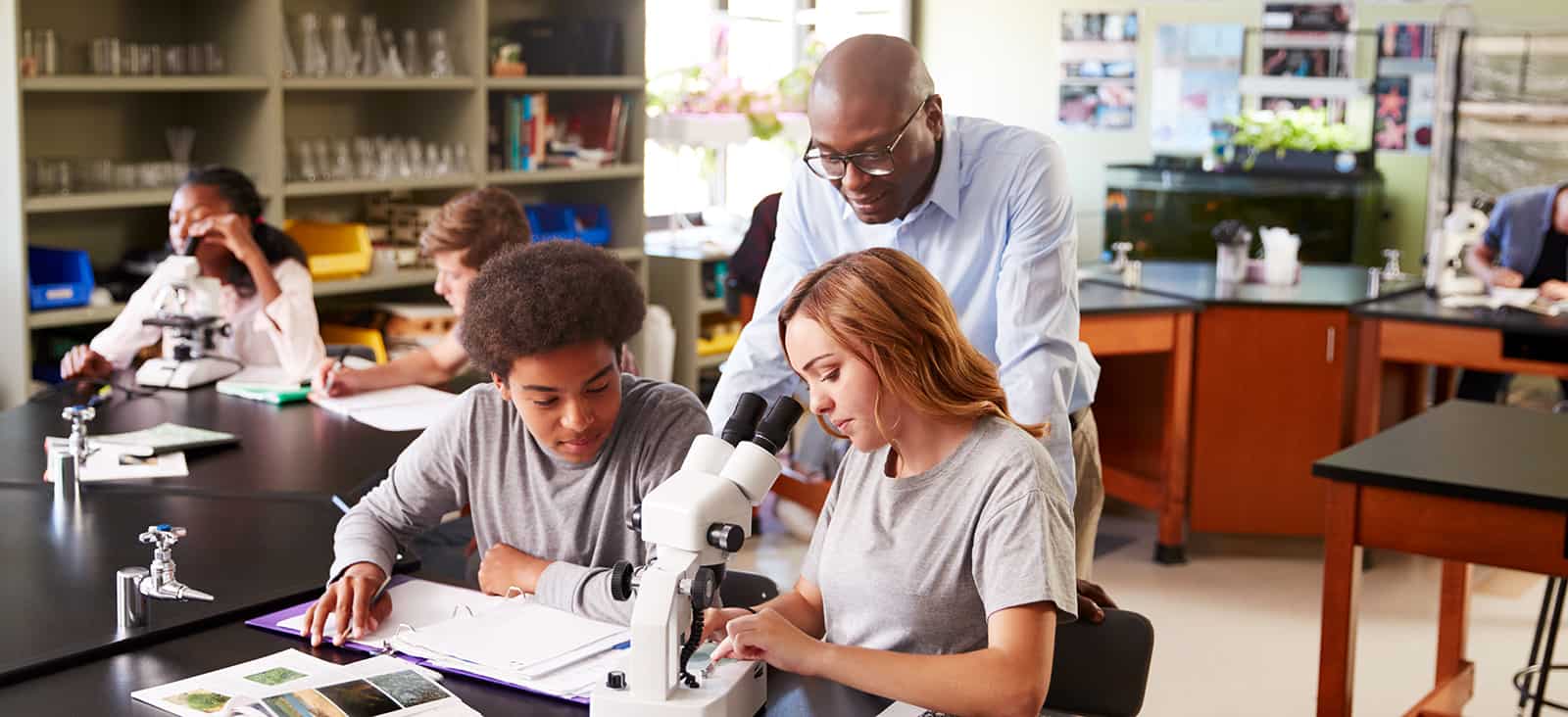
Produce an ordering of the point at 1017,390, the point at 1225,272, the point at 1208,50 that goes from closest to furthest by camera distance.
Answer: the point at 1017,390
the point at 1225,272
the point at 1208,50

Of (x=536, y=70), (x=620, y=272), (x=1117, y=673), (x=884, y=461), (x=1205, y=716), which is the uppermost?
(x=536, y=70)

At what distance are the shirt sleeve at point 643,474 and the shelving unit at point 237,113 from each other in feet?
8.95

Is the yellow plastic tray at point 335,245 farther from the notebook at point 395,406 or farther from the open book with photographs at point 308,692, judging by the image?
the open book with photographs at point 308,692

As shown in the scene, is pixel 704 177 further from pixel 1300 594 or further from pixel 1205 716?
pixel 1205 716

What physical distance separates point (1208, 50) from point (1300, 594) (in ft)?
13.2

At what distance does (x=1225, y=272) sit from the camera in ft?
16.8

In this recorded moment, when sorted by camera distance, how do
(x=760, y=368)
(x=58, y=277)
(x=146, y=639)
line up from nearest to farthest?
(x=146, y=639) → (x=760, y=368) → (x=58, y=277)

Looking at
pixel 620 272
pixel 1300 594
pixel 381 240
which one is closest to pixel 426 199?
pixel 381 240

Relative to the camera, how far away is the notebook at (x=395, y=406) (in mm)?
3070

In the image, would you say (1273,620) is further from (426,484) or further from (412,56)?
(412,56)

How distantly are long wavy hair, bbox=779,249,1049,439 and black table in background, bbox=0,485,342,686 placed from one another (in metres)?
0.81

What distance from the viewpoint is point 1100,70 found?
8.08m

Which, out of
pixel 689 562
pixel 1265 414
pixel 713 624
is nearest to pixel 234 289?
pixel 713 624

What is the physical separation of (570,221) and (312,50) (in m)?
1.24
